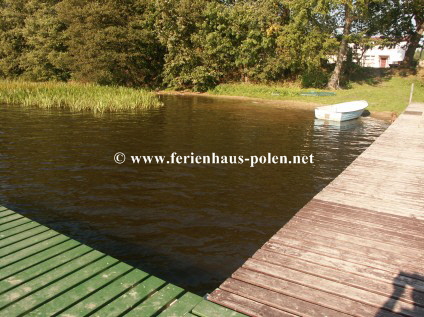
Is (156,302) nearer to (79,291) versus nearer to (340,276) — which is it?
(79,291)

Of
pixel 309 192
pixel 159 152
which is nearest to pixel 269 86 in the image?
pixel 159 152

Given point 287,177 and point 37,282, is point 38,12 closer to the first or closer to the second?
point 287,177

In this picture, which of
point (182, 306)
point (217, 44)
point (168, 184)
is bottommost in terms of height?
point (168, 184)

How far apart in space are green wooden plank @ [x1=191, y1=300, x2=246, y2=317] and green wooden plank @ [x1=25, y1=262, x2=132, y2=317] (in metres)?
1.28

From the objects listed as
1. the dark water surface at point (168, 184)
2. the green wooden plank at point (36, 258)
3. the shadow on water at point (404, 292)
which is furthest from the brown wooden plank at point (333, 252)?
the green wooden plank at point (36, 258)

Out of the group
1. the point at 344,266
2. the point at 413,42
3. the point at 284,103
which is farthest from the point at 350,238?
the point at 413,42

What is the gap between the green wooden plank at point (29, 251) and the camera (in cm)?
484

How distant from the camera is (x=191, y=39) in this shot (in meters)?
37.0

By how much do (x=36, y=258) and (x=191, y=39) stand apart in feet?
115

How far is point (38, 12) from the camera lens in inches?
1588

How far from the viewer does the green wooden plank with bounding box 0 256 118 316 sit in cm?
383

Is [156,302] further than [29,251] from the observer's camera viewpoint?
No

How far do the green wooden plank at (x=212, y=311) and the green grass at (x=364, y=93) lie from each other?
2451 centimetres

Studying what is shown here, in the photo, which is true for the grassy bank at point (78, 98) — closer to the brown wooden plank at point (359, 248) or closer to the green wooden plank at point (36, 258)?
the green wooden plank at point (36, 258)
